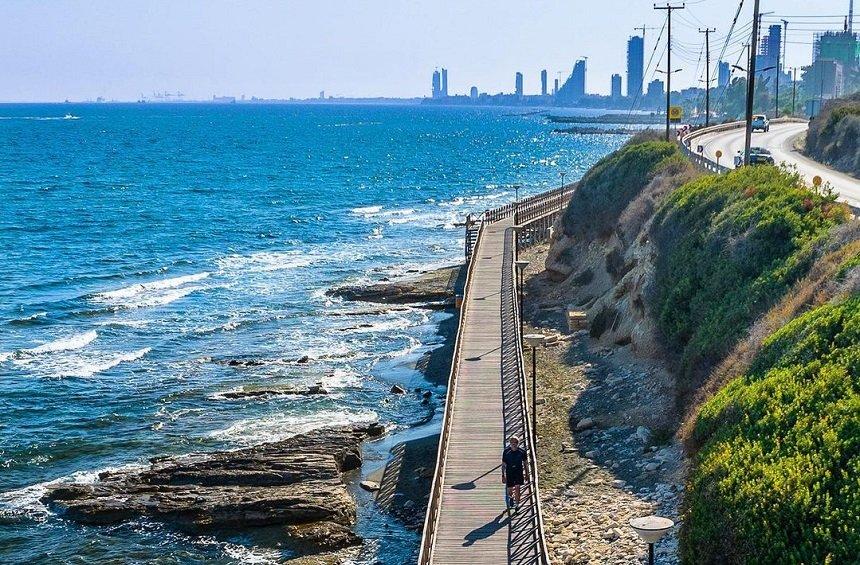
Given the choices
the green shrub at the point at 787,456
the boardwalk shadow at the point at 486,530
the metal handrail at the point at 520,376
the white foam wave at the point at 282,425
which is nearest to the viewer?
the green shrub at the point at 787,456

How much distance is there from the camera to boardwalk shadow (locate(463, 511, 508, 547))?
20.8m

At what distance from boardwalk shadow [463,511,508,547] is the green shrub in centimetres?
421

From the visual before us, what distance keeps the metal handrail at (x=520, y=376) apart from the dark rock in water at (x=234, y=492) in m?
5.47

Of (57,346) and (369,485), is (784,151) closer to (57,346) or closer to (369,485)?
(369,485)

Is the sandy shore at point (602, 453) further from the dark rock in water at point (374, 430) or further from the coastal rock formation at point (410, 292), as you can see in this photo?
the coastal rock formation at point (410, 292)

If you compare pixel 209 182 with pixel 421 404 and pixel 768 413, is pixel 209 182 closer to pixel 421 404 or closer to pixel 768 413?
pixel 421 404

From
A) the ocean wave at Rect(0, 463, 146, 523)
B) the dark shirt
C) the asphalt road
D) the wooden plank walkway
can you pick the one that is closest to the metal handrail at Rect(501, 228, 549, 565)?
the wooden plank walkway

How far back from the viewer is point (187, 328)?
157 feet

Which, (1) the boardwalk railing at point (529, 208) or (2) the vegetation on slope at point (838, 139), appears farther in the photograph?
(1) the boardwalk railing at point (529, 208)

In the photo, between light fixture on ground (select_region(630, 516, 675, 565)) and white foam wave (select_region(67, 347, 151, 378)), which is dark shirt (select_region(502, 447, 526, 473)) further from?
white foam wave (select_region(67, 347, 151, 378))

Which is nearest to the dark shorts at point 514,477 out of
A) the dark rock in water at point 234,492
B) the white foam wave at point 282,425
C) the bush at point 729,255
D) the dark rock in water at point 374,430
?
the dark rock in water at point 234,492

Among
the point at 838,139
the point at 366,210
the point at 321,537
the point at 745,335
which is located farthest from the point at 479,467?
the point at 366,210

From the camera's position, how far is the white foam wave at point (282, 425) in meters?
32.6

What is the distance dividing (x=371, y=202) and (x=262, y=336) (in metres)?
56.7
